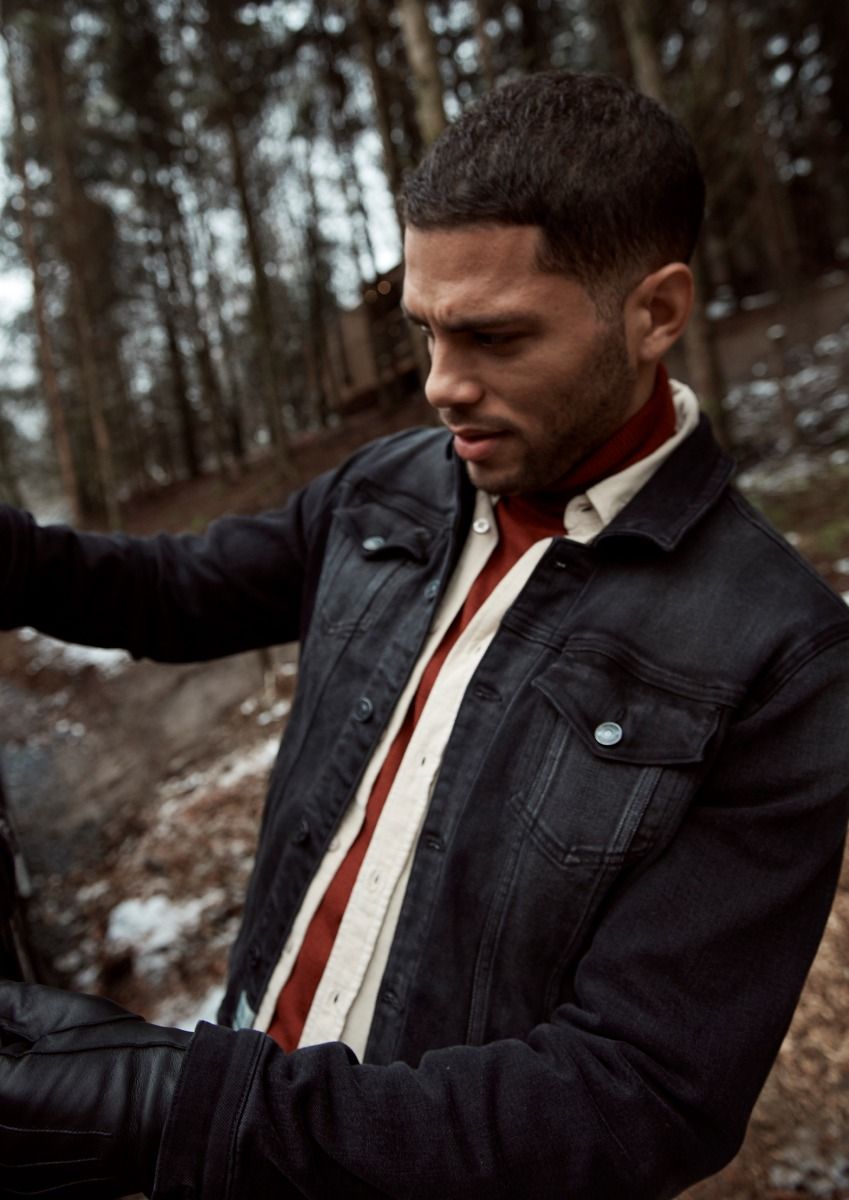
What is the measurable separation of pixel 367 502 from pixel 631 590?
73 cm

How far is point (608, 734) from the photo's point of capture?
1373 millimetres

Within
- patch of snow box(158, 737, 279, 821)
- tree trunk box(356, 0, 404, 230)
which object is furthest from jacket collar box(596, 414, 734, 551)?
tree trunk box(356, 0, 404, 230)

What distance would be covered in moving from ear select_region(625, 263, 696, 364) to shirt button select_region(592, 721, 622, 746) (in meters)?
0.67

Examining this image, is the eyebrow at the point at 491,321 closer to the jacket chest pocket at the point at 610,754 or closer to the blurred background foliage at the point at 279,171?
the jacket chest pocket at the point at 610,754

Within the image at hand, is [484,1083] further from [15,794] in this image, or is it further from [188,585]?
[15,794]

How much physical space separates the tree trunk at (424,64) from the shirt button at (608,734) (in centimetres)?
449

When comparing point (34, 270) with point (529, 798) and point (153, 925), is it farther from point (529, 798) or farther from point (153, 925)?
point (529, 798)

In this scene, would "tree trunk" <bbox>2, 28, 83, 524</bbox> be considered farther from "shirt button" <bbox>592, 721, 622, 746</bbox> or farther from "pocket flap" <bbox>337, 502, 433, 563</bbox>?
"shirt button" <bbox>592, 721, 622, 746</bbox>

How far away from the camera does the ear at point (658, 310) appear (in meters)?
1.47

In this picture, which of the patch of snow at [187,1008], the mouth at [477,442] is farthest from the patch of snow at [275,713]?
the mouth at [477,442]

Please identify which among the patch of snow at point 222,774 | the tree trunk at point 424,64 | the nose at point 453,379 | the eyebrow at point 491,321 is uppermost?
the tree trunk at point 424,64

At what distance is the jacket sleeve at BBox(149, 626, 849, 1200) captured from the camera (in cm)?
109

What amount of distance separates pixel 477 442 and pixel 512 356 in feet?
0.60

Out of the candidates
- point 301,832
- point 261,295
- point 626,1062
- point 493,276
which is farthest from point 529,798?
point 261,295
